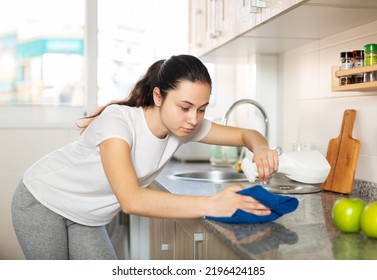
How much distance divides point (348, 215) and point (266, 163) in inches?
12.1

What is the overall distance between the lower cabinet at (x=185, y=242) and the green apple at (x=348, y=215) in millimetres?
242

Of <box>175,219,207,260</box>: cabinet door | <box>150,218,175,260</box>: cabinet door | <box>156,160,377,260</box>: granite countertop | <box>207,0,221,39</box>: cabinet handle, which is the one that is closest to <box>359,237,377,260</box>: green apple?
<box>156,160,377,260</box>: granite countertop

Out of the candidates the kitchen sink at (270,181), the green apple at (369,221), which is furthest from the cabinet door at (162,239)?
the green apple at (369,221)

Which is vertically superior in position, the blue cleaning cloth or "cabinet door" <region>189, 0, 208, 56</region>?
"cabinet door" <region>189, 0, 208, 56</region>

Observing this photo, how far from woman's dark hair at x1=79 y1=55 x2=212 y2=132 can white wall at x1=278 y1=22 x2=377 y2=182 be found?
637mm

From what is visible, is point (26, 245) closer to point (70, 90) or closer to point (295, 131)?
point (295, 131)

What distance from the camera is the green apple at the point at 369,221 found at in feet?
3.36

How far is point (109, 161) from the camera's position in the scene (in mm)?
1202

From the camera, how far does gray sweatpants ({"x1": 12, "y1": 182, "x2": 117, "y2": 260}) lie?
1.50 meters

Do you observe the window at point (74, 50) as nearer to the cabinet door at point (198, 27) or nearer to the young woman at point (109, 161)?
the cabinet door at point (198, 27)

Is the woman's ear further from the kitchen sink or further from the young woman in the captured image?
the kitchen sink

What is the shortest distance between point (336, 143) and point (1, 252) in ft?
6.36

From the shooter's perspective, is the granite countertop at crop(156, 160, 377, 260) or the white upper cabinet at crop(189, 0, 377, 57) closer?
the granite countertop at crop(156, 160, 377, 260)
